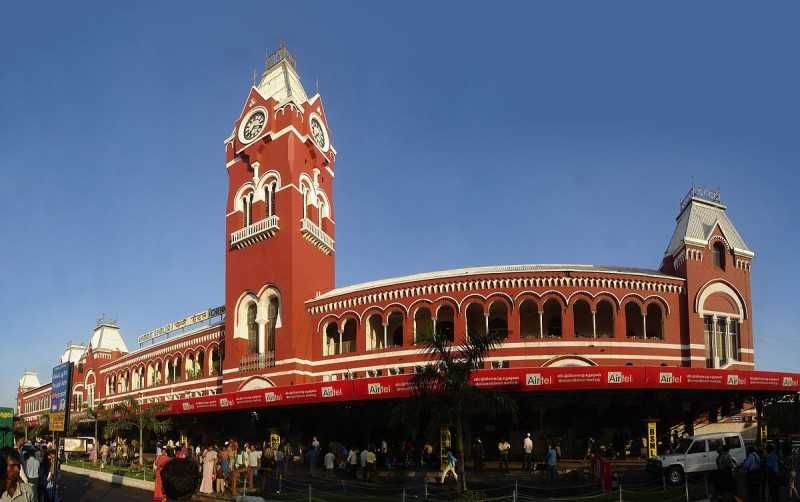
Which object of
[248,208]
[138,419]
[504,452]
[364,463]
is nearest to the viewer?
[364,463]

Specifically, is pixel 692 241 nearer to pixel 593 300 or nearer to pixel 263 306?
pixel 593 300

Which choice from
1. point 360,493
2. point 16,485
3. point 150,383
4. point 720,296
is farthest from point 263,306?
point 16,485

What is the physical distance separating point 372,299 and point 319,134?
14.2 meters

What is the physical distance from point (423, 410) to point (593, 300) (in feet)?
59.9

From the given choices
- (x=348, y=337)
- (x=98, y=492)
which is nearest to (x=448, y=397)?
(x=98, y=492)

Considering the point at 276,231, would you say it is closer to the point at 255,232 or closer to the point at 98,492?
the point at 255,232

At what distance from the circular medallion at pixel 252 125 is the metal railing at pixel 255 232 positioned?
6.13 meters

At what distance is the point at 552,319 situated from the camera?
42.3 metres

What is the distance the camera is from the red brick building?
39812mm

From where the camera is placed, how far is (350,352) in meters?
44.1

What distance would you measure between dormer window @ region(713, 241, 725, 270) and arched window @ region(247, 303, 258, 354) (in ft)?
88.4

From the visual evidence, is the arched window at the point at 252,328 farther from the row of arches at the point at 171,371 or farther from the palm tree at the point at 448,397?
the palm tree at the point at 448,397

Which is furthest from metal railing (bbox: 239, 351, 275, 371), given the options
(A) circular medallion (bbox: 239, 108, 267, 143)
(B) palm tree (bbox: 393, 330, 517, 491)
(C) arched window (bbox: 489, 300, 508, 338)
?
(B) palm tree (bbox: 393, 330, 517, 491)

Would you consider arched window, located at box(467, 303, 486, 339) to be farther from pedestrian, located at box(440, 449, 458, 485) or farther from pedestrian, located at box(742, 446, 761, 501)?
pedestrian, located at box(742, 446, 761, 501)
